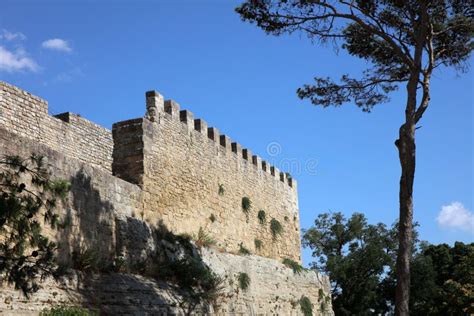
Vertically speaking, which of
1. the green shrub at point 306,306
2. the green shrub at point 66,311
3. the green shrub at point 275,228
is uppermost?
the green shrub at point 275,228

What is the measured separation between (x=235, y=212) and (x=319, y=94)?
15.5ft

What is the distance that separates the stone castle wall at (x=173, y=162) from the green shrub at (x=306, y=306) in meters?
1.76

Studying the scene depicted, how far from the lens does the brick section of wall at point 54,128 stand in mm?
11117

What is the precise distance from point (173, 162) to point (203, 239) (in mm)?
2011

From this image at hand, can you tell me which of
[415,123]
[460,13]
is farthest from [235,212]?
[460,13]

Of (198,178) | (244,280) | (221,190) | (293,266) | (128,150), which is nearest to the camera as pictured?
(128,150)

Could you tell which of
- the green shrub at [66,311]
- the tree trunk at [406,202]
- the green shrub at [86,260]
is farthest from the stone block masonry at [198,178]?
the tree trunk at [406,202]

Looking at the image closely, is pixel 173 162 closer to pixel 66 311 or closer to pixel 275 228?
pixel 275 228

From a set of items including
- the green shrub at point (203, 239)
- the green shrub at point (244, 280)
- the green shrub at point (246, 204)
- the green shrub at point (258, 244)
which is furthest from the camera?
the green shrub at point (258, 244)

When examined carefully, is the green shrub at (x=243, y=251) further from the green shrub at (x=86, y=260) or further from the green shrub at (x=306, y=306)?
the green shrub at (x=86, y=260)

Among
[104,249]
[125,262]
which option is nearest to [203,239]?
[125,262]

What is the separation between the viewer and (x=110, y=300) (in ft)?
A: 33.7

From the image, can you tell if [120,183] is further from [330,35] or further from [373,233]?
[373,233]

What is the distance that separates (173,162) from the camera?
49.6 ft
